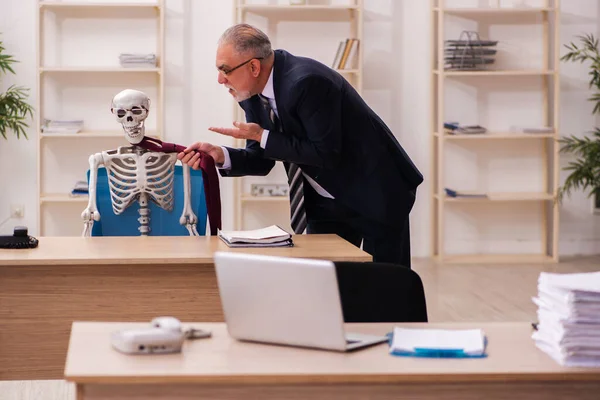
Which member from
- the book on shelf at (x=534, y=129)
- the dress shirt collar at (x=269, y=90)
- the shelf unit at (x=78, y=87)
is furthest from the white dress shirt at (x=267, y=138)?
the book on shelf at (x=534, y=129)

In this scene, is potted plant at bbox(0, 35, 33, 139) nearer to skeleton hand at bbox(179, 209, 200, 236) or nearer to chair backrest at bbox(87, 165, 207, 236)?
chair backrest at bbox(87, 165, 207, 236)

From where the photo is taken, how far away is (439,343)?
2.08m

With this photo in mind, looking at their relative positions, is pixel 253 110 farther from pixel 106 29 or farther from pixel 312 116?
pixel 106 29

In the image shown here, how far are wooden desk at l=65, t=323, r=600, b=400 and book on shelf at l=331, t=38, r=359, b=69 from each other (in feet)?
17.2

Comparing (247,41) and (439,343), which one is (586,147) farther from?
(439,343)

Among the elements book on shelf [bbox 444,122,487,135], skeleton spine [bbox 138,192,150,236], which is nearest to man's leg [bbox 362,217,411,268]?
skeleton spine [bbox 138,192,150,236]

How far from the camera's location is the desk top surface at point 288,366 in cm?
186

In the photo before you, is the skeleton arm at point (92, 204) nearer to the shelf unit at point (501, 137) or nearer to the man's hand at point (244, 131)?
the man's hand at point (244, 131)

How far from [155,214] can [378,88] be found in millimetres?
3626

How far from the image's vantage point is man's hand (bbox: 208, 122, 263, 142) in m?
3.55

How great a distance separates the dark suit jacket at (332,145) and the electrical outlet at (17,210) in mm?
3798

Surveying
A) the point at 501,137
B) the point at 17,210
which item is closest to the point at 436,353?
the point at 501,137

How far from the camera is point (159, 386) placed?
6.09 feet

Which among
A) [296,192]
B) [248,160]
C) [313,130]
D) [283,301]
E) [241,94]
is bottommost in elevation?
[283,301]
